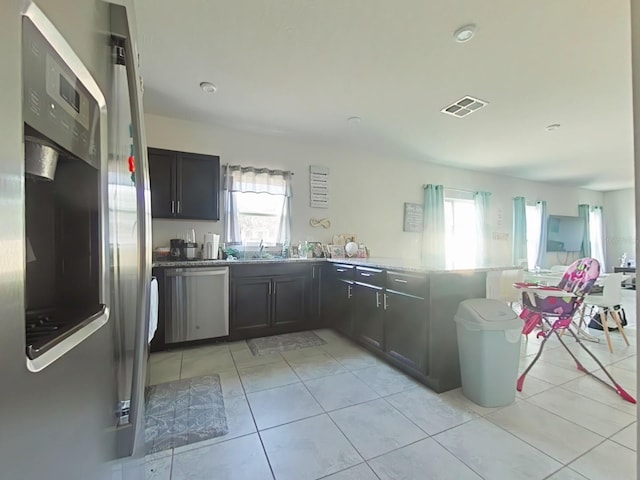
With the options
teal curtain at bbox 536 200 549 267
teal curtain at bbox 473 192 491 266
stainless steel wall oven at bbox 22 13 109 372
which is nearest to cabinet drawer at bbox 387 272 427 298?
stainless steel wall oven at bbox 22 13 109 372

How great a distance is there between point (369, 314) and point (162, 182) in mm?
2588

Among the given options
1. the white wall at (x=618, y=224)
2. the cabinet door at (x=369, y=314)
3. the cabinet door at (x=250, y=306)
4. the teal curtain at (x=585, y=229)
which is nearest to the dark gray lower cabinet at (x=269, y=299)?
the cabinet door at (x=250, y=306)

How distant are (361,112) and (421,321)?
7.46 ft

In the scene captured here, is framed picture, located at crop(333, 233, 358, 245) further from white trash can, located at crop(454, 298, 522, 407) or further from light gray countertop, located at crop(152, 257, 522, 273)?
white trash can, located at crop(454, 298, 522, 407)

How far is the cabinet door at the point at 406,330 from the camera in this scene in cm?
218

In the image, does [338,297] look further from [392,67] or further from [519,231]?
[519,231]

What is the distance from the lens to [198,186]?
3246 mm

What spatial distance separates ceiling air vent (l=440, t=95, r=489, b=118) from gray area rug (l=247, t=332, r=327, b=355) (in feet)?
9.41

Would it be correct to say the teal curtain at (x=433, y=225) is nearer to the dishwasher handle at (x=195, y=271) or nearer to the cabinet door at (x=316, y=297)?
the cabinet door at (x=316, y=297)

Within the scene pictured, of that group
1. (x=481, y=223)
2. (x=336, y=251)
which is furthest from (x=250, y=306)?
(x=481, y=223)

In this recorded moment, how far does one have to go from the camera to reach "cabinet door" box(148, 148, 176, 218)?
303 centimetres

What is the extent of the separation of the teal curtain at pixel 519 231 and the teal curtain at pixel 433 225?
6.68 feet

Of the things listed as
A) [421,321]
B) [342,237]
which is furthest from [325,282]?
[421,321]

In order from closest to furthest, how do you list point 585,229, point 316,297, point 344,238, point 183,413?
point 183,413 → point 316,297 → point 344,238 → point 585,229
